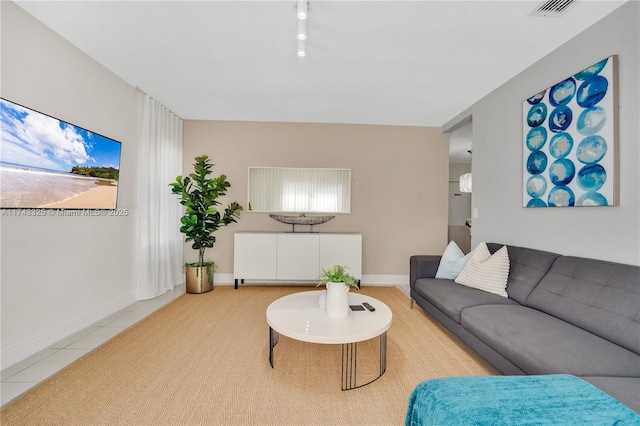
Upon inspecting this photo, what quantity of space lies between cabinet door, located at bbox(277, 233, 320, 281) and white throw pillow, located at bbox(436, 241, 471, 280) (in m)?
1.66

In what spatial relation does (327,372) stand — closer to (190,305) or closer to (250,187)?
(190,305)

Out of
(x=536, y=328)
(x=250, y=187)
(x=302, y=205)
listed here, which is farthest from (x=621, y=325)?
(x=250, y=187)

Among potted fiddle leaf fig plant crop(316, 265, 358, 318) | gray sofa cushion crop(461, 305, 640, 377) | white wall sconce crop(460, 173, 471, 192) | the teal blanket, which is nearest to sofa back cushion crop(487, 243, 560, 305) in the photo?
gray sofa cushion crop(461, 305, 640, 377)

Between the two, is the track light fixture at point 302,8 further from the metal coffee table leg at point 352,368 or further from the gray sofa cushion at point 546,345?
the gray sofa cushion at point 546,345

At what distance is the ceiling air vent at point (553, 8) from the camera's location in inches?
69.3

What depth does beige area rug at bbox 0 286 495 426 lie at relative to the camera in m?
1.44

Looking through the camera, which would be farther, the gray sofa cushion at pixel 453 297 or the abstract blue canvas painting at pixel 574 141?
the gray sofa cushion at pixel 453 297

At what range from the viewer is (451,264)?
278cm

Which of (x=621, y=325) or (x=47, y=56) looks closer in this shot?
(x=621, y=325)

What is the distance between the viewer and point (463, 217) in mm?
7297

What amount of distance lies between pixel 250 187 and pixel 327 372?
118 inches

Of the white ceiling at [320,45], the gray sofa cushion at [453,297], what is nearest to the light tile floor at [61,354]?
the white ceiling at [320,45]

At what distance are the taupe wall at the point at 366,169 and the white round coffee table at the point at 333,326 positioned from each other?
7.20 feet

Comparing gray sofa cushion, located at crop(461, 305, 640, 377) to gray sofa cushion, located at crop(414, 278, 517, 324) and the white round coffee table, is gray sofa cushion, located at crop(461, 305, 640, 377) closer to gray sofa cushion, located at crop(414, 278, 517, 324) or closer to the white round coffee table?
gray sofa cushion, located at crop(414, 278, 517, 324)
